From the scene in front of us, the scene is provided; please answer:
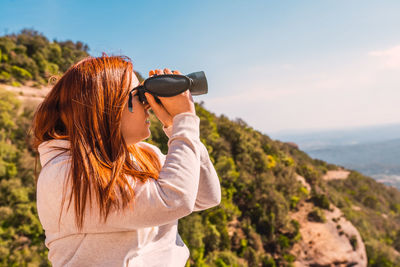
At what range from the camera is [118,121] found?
3.01 ft

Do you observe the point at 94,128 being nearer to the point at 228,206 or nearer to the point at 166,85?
the point at 166,85

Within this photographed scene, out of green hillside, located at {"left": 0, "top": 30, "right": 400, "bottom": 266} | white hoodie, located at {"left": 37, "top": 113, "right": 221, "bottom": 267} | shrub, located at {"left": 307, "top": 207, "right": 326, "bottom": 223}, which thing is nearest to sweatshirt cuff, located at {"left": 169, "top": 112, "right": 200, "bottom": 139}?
white hoodie, located at {"left": 37, "top": 113, "right": 221, "bottom": 267}

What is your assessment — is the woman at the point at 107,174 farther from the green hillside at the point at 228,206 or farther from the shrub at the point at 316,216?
the shrub at the point at 316,216

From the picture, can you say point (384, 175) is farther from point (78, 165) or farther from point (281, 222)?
point (78, 165)

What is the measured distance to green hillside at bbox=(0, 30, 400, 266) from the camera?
1105 centimetres

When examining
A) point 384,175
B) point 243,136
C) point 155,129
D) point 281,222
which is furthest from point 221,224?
point 384,175

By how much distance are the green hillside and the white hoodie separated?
785 cm

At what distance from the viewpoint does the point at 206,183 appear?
110cm

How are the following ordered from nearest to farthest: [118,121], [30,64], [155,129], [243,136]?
[118,121]
[155,129]
[243,136]
[30,64]

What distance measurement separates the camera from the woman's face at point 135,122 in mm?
957

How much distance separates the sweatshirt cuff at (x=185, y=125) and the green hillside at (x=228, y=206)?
7857 millimetres

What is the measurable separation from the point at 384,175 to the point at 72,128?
363 feet

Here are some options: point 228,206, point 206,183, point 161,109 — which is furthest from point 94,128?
point 228,206

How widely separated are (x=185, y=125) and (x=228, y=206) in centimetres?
1535
